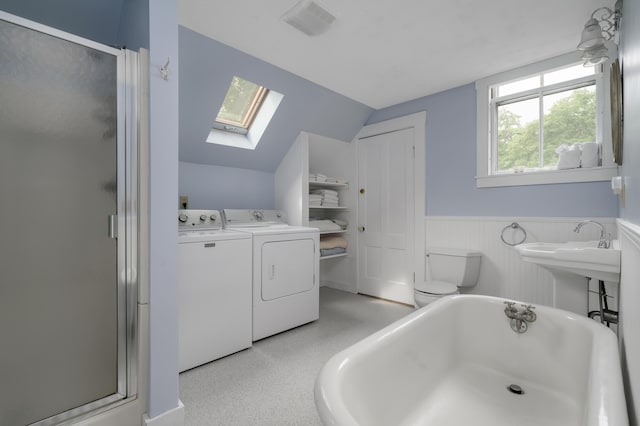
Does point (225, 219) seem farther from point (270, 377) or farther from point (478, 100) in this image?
point (478, 100)

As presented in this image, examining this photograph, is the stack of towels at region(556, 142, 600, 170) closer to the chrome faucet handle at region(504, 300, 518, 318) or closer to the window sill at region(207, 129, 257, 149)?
the chrome faucet handle at region(504, 300, 518, 318)

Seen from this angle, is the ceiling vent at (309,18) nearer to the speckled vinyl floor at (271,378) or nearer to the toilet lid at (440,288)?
the toilet lid at (440,288)

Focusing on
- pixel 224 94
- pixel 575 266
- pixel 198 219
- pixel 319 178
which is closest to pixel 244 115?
pixel 224 94

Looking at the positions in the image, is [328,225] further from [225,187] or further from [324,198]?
[225,187]

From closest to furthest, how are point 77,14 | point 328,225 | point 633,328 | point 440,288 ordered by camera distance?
point 633,328, point 77,14, point 440,288, point 328,225

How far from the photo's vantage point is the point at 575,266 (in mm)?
1442

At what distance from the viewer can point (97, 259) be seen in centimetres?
132

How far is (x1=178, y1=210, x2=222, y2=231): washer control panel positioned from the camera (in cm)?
233

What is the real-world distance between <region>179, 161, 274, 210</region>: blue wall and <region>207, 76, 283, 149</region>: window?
332mm

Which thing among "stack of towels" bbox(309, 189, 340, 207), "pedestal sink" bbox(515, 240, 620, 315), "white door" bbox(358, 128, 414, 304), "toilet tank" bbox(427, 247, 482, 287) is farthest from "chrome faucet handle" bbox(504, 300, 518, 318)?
"stack of towels" bbox(309, 189, 340, 207)

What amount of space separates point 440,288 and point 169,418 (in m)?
2.08

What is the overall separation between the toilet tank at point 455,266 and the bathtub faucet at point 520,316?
3.44 ft

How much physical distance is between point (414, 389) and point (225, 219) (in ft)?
6.76

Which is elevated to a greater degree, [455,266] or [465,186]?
[465,186]
